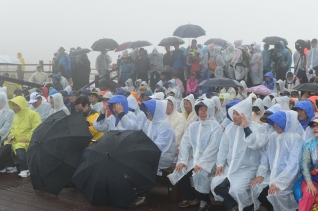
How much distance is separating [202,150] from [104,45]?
11.6 m

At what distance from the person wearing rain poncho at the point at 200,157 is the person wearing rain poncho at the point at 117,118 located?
3.19 ft

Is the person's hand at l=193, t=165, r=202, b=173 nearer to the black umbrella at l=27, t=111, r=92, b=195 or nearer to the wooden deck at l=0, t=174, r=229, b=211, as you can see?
the wooden deck at l=0, t=174, r=229, b=211

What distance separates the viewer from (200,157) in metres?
6.37

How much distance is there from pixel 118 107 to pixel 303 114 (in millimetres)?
2617

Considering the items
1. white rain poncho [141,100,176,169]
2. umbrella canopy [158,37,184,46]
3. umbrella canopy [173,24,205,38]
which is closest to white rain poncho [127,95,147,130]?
white rain poncho [141,100,176,169]

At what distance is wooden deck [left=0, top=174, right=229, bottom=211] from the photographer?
662 cm

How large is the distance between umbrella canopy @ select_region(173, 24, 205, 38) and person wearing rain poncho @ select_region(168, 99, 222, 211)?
388 inches

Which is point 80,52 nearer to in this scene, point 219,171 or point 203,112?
point 203,112

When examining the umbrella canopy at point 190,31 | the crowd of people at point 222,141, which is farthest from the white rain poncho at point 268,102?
the umbrella canopy at point 190,31

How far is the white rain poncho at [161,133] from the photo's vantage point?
6969mm

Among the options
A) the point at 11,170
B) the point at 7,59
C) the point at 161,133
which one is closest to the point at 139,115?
the point at 161,133

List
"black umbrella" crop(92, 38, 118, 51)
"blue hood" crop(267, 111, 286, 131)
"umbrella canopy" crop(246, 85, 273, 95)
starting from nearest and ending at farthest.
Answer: "blue hood" crop(267, 111, 286, 131) < "umbrella canopy" crop(246, 85, 273, 95) < "black umbrella" crop(92, 38, 118, 51)

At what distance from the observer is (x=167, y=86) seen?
1427cm

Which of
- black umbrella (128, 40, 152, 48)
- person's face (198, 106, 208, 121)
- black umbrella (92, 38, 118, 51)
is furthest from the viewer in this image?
black umbrella (92, 38, 118, 51)
